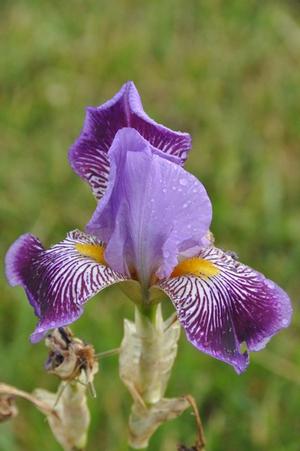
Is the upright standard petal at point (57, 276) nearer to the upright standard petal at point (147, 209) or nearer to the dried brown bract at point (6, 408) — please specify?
the upright standard petal at point (147, 209)

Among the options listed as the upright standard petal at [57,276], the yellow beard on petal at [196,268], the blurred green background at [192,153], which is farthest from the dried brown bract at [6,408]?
the blurred green background at [192,153]

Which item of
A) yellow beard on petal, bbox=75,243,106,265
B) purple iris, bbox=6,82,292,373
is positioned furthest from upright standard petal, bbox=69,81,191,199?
yellow beard on petal, bbox=75,243,106,265

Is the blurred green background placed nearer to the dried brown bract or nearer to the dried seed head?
the dried brown bract

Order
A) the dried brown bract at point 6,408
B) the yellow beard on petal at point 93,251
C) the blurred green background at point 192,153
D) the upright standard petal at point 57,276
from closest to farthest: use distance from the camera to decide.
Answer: the upright standard petal at point 57,276 < the yellow beard on petal at point 93,251 < the dried brown bract at point 6,408 < the blurred green background at point 192,153

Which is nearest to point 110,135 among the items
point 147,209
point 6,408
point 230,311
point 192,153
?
point 147,209

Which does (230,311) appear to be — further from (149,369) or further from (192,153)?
(192,153)

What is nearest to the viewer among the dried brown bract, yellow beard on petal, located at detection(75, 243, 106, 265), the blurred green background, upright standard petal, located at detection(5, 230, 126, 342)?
upright standard petal, located at detection(5, 230, 126, 342)

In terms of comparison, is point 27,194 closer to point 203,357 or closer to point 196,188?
point 203,357

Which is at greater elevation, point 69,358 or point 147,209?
point 147,209

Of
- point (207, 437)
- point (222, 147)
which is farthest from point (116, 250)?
point (222, 147)
